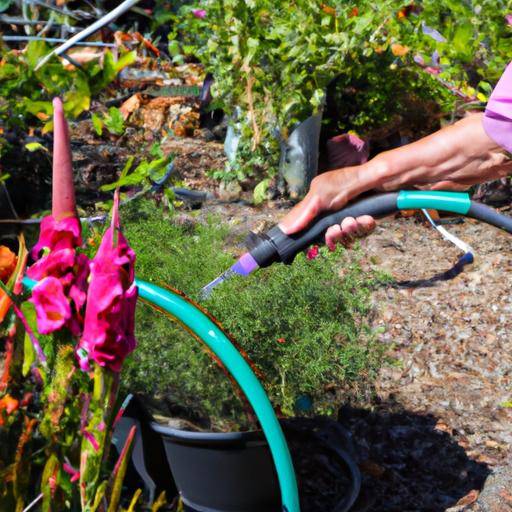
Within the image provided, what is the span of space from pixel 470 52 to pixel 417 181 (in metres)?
1.80

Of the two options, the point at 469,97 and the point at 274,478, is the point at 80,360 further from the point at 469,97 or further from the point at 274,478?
the point at 469,97

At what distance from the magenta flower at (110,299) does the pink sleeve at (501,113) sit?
0.98m

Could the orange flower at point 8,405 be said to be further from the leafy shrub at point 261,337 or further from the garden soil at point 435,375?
the garden soil at point 435,375

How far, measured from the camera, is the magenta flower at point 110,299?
136 cm

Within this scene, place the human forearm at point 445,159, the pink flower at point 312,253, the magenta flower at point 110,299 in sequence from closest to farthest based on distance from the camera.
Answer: the magenta flower at point 110,299, the human forearm at point 445,159, the pink flower at point 312,253

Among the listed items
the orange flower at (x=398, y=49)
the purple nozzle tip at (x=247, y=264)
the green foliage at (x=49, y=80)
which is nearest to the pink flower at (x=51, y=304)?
the green foliage at (x=49, y=80)

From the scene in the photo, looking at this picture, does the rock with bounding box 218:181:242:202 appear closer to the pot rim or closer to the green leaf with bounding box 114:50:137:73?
the pot rim

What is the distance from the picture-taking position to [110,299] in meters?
1.36

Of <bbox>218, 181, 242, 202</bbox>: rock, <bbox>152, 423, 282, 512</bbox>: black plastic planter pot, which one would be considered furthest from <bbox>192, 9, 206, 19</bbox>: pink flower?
<bbox>152, 423, 282, 512</bbox>: black plastic planter pot

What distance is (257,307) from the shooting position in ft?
7.98

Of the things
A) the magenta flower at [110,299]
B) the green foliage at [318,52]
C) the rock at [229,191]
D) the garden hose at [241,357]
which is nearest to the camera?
the magenta flower at [110,299]

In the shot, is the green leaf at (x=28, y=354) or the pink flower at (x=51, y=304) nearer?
the pink flower at (x=51, y=304)

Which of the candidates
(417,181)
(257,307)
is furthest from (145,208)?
(417,181)

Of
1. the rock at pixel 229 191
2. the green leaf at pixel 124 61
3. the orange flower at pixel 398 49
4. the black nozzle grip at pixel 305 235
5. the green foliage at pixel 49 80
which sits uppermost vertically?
the green leaf at pixel 124 61
